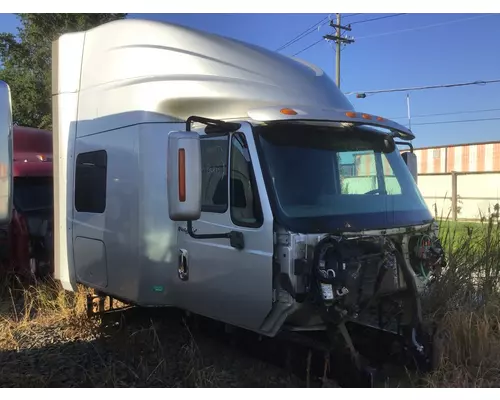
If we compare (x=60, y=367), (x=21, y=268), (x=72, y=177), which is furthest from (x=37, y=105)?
(x=60, y=367)

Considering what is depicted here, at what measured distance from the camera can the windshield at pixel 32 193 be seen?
659cm

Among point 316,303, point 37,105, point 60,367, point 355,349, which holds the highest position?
point 37,105

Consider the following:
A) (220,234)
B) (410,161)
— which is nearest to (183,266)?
(220,234)

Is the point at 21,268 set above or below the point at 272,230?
below

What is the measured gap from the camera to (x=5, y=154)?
110 inches

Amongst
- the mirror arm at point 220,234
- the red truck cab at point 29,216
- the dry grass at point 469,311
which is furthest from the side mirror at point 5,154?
the red truck cab at point 29,216

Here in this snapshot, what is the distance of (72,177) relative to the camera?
4.98 metres

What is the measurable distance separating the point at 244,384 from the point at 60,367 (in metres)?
1.65

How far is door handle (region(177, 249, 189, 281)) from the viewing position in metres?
4.03

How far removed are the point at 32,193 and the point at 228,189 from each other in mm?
4140

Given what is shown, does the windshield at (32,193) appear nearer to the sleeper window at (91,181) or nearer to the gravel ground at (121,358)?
the gravel ground at (121,358)

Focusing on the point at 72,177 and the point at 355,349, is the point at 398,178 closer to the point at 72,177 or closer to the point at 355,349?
the point at 355,349

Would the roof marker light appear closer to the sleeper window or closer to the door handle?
the door handle

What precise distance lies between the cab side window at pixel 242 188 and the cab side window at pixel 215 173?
77 mm
